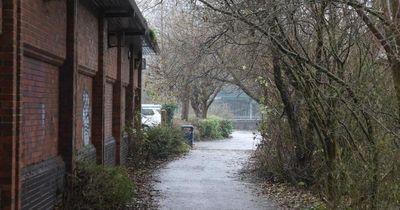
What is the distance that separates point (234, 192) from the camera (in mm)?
12023

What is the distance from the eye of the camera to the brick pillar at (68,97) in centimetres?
870

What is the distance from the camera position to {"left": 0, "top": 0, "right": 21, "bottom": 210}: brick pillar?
5902 mm

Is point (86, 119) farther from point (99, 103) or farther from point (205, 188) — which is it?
point (205, 188)

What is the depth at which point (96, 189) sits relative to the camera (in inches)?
338

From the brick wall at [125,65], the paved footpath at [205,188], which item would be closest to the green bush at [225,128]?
the paved footpath at [205,188]

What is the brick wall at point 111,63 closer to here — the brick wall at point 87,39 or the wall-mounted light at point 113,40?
the wall-mounted light at point 113,40

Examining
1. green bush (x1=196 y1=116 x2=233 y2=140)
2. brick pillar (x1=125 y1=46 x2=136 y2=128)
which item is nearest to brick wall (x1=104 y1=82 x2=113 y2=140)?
brick pillar (x1=125 y1=46 x2=136 y2=128)

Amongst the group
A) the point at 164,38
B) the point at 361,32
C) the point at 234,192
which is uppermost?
the point at 164,38

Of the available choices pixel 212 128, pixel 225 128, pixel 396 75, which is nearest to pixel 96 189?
pixel 396 75

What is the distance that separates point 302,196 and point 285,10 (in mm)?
4915

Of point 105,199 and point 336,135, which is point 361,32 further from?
point 105,199

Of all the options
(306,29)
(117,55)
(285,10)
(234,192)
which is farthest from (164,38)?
(285,10)

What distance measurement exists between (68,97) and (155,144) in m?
10.7

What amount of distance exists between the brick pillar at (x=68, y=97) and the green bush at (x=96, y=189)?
264 millimetres
